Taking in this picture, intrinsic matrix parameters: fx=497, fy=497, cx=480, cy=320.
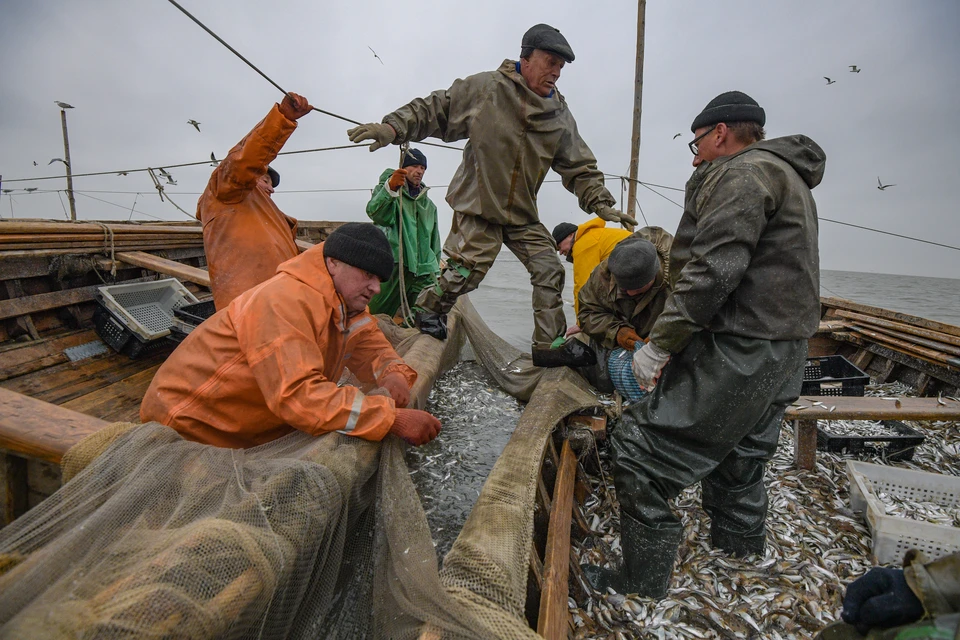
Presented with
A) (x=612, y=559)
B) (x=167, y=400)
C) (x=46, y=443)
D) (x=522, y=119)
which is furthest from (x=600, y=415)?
(x=46, y=443)

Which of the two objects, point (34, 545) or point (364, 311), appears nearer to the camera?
point (34, 545)

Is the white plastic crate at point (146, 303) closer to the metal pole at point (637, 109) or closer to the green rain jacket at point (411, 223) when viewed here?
the green rain jacket at point (411, 223)

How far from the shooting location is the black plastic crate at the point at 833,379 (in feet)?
17.1

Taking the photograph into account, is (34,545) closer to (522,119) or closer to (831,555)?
(831,555)

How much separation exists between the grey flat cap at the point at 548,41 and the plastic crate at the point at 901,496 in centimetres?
402

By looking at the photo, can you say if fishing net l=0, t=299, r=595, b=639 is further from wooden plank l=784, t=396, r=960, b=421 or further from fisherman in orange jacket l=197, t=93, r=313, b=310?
wooden plank l=784, t=396, r=960, b=421

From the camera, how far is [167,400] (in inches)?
97.8

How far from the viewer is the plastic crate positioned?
9.70ft

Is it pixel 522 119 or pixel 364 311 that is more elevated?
pixel 522 119

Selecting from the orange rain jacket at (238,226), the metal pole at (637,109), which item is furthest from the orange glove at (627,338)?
the metal pole at (637,109)

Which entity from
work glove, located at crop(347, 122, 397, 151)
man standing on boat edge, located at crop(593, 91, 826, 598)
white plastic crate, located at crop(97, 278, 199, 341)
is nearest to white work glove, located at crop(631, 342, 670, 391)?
man standing on boat edge, located at crop(593, 91, 826, 598)

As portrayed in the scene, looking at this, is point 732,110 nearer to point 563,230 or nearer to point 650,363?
point 650,363

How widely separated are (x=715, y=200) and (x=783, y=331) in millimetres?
768

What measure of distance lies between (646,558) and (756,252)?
5.89 feet
